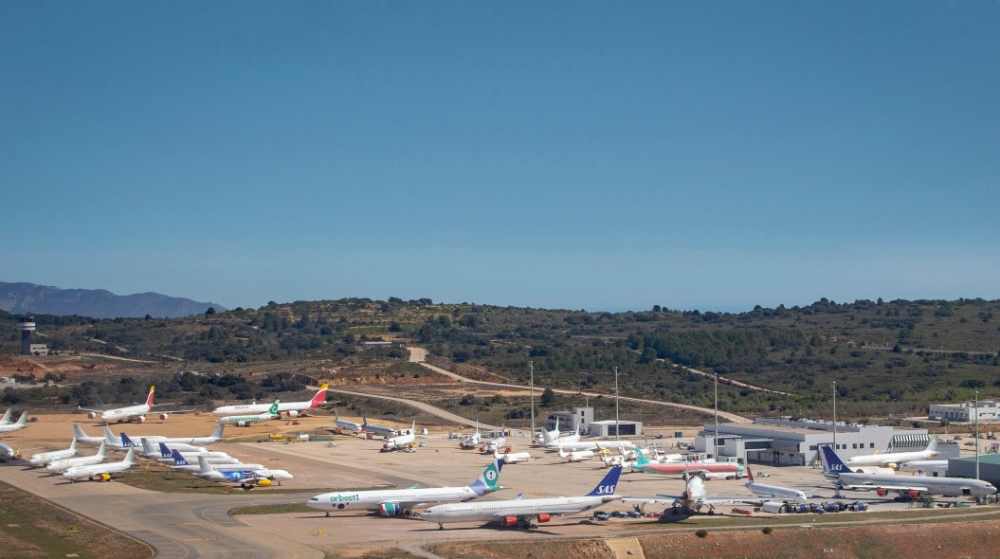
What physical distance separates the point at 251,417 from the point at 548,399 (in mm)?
49636

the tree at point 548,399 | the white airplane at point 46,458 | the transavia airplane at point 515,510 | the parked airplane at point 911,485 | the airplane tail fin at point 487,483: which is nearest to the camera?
the transavia airplane at point 515,510

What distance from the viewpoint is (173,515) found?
74062 mm

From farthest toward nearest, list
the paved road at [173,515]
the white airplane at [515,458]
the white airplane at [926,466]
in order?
the white airplane at [515,458]
the white airplane at [926,466]
the paved road at [173,515]

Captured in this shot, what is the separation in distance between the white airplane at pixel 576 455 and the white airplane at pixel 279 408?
57.0 m

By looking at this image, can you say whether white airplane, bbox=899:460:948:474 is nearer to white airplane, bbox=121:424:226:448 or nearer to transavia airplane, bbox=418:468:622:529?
transavia airplane, bbox=418:468:622:529

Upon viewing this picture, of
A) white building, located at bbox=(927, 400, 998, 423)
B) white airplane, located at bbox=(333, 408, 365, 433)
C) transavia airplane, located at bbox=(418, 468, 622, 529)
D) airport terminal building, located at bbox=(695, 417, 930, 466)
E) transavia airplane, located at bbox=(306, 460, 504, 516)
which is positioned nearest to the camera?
transavia airplane, located at bbox=(418, 468, 622, 529)

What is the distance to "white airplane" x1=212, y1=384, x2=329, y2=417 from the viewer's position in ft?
478

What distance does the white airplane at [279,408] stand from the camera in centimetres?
14562

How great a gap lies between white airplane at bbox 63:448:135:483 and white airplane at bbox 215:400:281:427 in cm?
4800

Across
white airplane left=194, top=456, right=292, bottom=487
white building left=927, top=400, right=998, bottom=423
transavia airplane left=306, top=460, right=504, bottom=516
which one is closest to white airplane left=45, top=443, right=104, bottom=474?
white airplane left=194, top=456, right=292, bottom=487

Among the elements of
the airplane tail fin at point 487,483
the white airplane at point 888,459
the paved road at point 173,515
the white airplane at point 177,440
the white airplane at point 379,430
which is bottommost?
the paved road at point 173,515

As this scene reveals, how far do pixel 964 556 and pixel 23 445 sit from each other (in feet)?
331

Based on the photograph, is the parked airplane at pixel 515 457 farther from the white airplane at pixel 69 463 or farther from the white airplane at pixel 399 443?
the white airplane at pixel 69 463

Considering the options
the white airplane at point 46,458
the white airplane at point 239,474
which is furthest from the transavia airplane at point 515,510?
the white airplane at point 46,458
